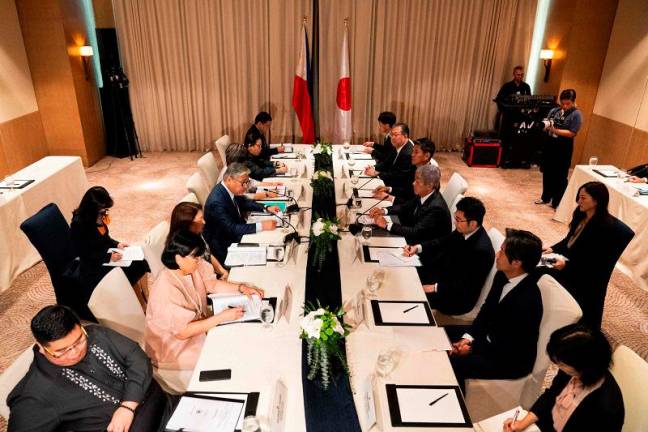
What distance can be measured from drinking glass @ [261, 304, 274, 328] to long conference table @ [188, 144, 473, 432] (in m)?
0.04

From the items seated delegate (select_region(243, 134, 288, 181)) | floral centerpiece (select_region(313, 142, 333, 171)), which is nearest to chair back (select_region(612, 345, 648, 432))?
floral centerpiece (select_region(313, 142, 333, 171))

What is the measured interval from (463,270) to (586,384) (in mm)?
1207

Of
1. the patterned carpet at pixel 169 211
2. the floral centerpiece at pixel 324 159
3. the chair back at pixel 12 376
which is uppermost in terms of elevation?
the floral centerpiece at pixel 324 159

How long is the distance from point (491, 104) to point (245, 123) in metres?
4.53

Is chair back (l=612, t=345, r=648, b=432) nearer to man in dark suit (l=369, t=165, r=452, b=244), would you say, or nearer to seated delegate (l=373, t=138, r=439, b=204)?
man in dark suit (l=369, t=165, r=452, b=244)

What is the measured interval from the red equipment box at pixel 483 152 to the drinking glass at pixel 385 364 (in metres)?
6.30

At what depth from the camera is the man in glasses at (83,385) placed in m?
1.86

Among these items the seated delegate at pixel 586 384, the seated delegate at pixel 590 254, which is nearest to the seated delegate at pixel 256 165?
the seated delegate at pixel 590 254

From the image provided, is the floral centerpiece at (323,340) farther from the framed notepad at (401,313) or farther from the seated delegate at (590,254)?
the seated delegate at (590,254)

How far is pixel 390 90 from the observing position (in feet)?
27.1

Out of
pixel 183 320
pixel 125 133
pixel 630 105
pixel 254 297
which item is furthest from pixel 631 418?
pixel 125 133

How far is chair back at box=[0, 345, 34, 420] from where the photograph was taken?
72.9 inches

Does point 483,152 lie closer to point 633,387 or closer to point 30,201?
point 633,387

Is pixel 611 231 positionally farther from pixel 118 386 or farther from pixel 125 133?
pixel 125 133
